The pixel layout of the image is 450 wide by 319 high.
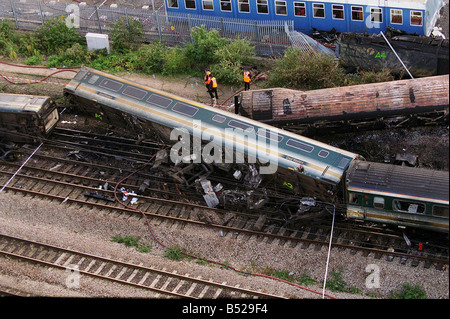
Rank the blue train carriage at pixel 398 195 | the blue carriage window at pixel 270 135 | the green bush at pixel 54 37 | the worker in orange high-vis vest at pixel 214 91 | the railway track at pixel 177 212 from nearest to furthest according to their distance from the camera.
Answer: the blue train carriage at pixel 398 195 → the railway track at pixel 177 212 → the blue carriage window at pixel 270 135 → the worker in orange high-vis vest at pixel 214 91 → the green bush at pixel 54 37

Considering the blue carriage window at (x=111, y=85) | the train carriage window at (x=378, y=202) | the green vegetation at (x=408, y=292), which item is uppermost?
the blue carriage window at (x=111, y=85)

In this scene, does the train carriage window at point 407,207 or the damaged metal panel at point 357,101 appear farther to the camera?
the damaged metal panel at point 357,101

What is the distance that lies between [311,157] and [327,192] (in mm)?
1276

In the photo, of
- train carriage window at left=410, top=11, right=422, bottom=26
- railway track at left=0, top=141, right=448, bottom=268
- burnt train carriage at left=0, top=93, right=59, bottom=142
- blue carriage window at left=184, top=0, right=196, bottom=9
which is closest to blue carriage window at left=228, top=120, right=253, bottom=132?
railway track at left=0, top=141, right=448, bottom=268

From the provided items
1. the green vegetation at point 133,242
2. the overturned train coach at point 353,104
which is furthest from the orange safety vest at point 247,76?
the green vegetation at point 133,242

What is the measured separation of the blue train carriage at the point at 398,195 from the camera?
1661 centimetres

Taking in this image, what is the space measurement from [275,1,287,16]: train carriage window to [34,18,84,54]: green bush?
35.0 feet

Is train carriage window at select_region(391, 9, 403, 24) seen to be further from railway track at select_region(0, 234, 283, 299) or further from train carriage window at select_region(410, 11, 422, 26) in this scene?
railway track at select_region(0, 234, 283, 299)

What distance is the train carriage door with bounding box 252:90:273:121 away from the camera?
867 inches

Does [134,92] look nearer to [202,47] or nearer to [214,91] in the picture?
[214,91]

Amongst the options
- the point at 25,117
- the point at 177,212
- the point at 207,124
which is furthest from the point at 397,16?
the point at 25,117

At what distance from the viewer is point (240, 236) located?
63.8 ft

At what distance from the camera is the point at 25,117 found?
22906mm

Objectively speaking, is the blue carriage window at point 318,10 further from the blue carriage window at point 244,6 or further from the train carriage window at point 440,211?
the train carriage window at point 440,211
